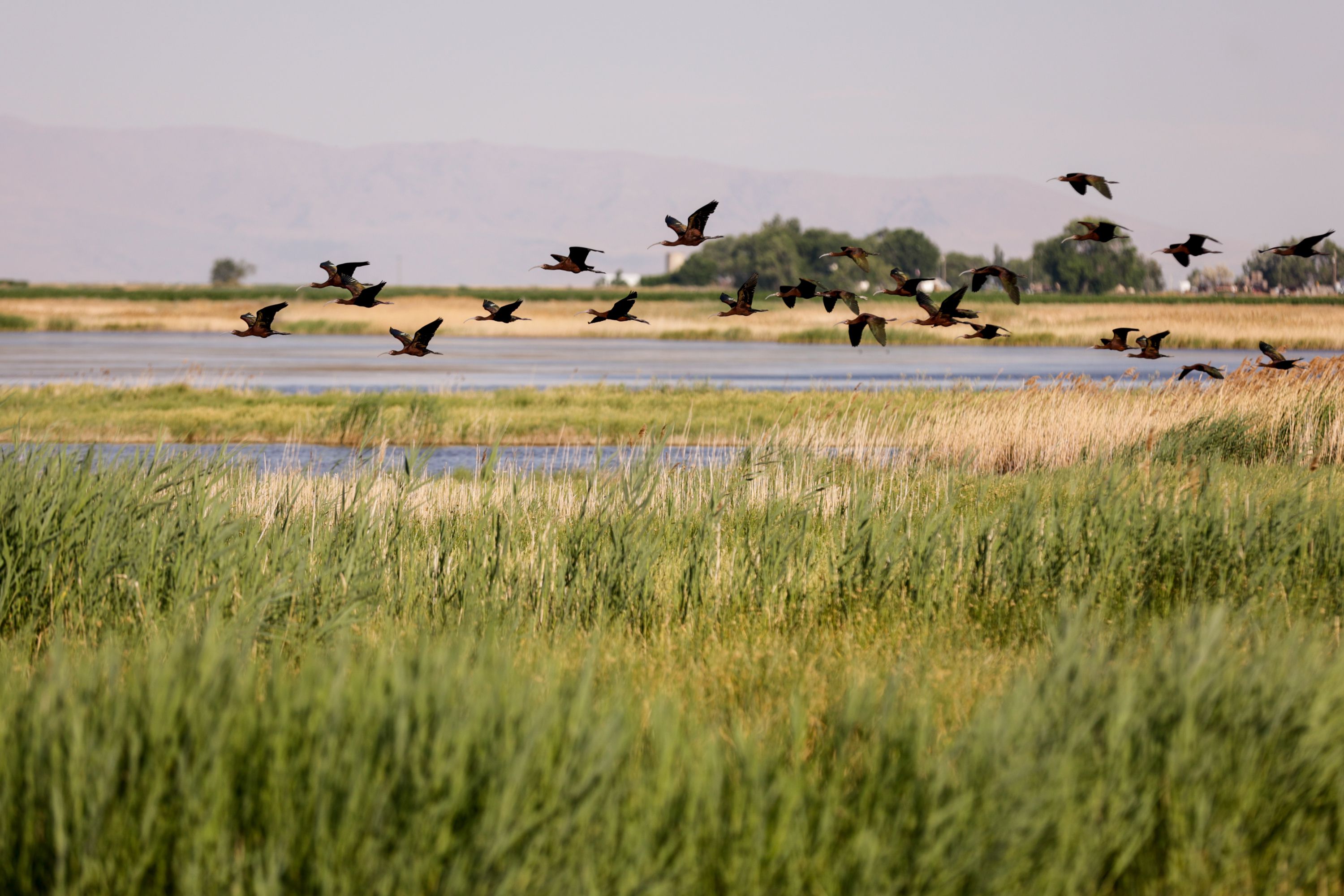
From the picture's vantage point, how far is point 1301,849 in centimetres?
439

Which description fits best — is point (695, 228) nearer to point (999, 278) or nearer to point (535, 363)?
point (999, 278)

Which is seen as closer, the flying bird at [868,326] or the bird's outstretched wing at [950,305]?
the flying bird at [868,326]

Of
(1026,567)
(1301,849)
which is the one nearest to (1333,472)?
(1026,567)

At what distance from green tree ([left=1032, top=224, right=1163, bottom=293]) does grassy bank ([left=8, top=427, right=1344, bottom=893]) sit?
13061 centimetres

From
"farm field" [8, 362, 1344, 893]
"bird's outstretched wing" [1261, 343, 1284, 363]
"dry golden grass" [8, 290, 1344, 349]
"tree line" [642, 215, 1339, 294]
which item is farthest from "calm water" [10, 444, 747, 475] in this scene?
"tree line" [642, 215, 1339, 294]

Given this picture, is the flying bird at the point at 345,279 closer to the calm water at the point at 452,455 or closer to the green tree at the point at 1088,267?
the calm water at the point at 452,455

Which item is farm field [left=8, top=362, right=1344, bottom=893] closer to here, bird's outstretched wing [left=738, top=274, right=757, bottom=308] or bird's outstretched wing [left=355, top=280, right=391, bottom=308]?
bird's outstretched wing [left=355, top=280, right=391, bottom=308]

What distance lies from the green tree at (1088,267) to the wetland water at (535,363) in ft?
220

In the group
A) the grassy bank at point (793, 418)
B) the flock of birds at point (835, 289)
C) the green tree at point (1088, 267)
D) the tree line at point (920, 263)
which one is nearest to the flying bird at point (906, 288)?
the flock of birds at point (835, 289)

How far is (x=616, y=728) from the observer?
4.23 meters

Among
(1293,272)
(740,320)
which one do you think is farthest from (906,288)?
(1293,272)

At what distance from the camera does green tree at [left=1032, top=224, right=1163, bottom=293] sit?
134 meters

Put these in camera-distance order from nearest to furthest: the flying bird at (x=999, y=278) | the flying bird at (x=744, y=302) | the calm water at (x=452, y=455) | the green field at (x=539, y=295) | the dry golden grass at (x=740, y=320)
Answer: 1. the flying bird at (x=999, y=278)
2. the flying bird at (x=744, y=302)
3. the calm water at (x=452, y=455)
4. the dry golden grass at (x=740, y=320)
5. the green field at (x=539, y=295)

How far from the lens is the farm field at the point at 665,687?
3936 millimetres
